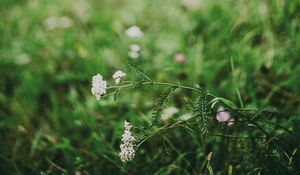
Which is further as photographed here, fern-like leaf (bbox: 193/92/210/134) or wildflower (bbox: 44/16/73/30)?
wildflower (bbox: 44/16/73/30)

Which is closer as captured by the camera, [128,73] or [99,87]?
[99,87]

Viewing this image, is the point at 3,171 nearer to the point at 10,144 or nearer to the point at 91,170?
the point at 10,144

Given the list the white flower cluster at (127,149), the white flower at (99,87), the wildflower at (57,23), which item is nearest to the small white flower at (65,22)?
the wildflower at (57,23)

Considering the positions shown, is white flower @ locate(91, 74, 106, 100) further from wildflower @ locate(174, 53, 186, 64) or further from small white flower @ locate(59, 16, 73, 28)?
small white flower @ locate(59, 16, 73, 28)

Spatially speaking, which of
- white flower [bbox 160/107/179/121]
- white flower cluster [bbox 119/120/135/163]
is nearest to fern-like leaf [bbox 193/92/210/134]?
white flower cluster [bbox 119/120/135/163]

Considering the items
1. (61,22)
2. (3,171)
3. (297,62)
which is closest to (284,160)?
(297,62)

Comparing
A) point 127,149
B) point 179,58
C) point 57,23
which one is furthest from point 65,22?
point 127,149

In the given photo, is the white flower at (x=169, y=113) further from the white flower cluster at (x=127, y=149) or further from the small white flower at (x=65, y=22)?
the small white flower at (x=65, y=22)

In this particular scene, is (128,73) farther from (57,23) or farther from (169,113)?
(57,23)
